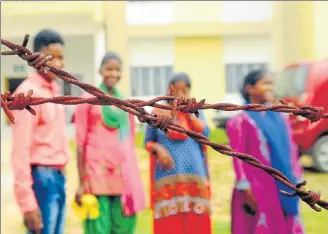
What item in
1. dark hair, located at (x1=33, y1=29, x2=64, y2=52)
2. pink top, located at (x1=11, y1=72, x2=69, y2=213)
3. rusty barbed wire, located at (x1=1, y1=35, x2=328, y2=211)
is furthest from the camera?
dark hair, located at (x1=33, y1=29, x2=64, y2=52)

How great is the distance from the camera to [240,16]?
1453 centimetres

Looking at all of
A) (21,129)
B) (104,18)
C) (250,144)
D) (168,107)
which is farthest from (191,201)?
(104,18)

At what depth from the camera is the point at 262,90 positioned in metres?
2.24

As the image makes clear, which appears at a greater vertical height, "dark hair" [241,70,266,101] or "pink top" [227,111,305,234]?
"dark hair" [241,70,266,101]

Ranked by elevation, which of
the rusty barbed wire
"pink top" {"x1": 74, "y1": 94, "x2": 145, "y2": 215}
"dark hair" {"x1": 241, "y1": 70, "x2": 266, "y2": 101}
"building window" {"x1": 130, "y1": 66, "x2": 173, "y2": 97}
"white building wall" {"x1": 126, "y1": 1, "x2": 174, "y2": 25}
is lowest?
"pink top" {"x1": 74, "y1": 94, "x2": 145, "y2": 215}

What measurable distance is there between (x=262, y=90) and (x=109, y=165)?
60 centimetres

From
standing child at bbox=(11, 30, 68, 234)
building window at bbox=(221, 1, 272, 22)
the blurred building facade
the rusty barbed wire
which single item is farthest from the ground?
building window at bbox=(221, 1, 272, 22)

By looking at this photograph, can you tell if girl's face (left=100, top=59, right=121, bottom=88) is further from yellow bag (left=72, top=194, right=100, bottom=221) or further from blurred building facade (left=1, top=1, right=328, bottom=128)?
blurred building facade (left=1, top=1, right=328, bottom=128)

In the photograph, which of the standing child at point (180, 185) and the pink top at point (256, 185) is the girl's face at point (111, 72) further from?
the pink top at point (256, 185)

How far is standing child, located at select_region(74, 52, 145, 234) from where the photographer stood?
2422mm

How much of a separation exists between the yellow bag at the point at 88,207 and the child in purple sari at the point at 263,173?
501mm

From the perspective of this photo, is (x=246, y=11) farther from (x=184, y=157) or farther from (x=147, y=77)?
(x=184, y=157)

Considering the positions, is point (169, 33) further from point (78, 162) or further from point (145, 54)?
point (78, 162)

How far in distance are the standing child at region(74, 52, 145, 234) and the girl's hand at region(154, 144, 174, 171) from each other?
16 cm
